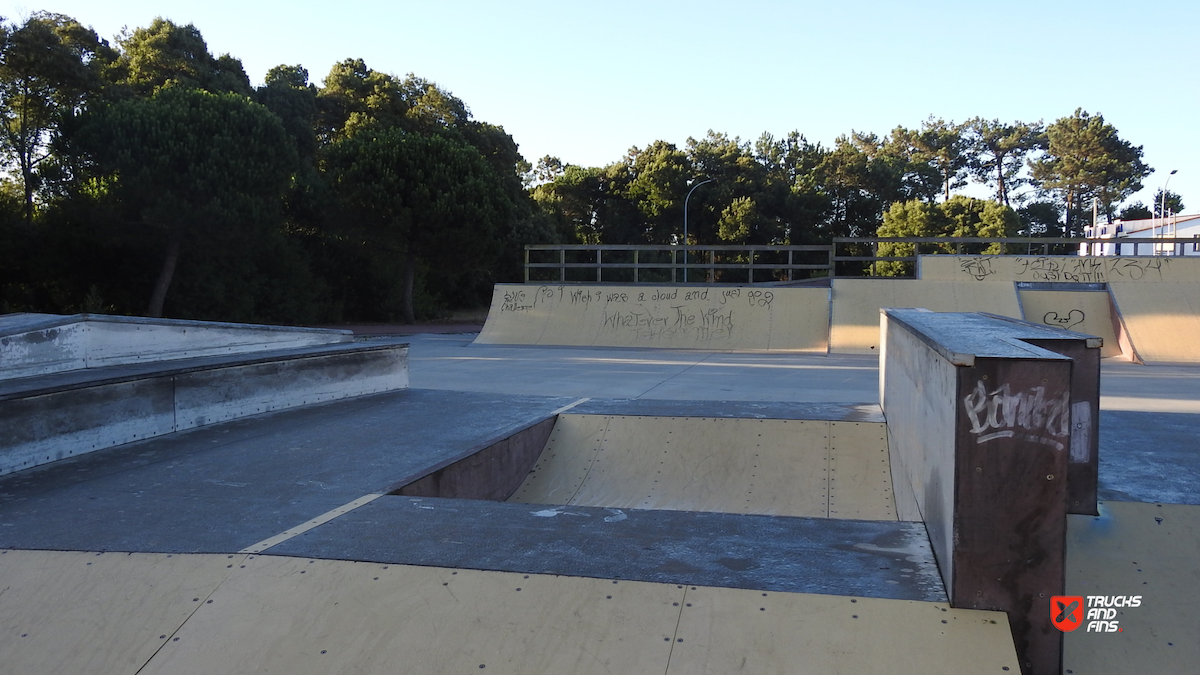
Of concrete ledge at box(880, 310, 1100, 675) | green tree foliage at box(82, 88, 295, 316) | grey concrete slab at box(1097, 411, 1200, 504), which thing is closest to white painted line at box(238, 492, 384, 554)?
concrete ledge at box(880, 310, 1100, 675)

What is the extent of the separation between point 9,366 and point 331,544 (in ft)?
12.3

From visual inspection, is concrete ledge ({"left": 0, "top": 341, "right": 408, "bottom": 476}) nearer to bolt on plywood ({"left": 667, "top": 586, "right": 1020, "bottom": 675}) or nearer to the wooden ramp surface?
the wooden ramp surface

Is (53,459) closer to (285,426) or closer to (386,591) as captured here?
(285,426)

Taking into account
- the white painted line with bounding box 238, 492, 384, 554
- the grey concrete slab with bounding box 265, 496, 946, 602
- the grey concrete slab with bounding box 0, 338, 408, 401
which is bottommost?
the white painted line with bounding box 238, 492, 384, 554

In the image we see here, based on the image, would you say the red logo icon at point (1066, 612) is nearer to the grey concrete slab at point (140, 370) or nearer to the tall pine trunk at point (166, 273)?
the grey concrete slab at point (140, 370)

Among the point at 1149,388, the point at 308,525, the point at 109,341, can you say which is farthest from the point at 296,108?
the point at 308,525

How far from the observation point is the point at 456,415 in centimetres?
675

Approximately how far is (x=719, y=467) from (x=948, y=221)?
4352cm

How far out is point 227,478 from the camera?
14.7 feet

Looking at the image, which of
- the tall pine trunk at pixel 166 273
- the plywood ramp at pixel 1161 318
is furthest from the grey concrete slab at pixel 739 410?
the tall pine trunk at pixel 166 273

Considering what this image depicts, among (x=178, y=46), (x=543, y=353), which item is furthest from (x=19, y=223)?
(x=543, y=353)

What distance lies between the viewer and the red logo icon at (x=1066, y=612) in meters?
2.62

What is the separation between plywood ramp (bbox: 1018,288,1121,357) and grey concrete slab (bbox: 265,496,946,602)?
514 inches

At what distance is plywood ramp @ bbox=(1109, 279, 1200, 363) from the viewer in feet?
43.1
